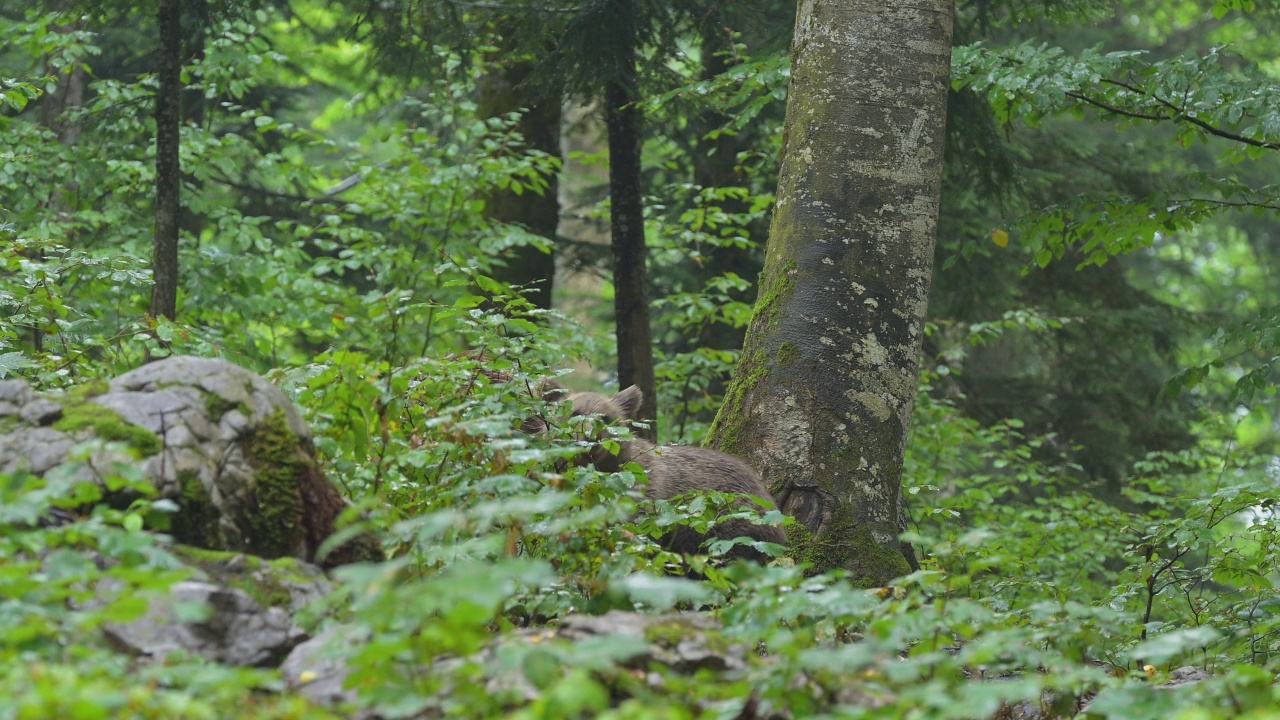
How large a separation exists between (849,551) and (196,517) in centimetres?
333

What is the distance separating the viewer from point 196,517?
3736mm

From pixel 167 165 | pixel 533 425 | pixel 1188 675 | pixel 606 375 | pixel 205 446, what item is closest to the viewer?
pixel 205 446

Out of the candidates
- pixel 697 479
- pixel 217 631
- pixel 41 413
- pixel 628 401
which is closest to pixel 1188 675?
pixel 697 479

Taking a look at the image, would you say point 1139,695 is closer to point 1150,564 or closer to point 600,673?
point 600,673

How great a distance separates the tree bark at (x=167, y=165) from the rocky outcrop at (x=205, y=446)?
14.0 ft

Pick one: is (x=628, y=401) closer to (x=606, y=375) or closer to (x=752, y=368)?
(x=752, y=368)

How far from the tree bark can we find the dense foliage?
0.77 feet

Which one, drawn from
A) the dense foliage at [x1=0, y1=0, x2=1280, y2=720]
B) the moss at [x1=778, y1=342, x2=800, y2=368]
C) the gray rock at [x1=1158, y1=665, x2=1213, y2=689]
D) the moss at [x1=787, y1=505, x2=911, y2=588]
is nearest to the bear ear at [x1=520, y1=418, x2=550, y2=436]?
the dense foliage at [x1=0, y1=0, x2=1280, y2=720]

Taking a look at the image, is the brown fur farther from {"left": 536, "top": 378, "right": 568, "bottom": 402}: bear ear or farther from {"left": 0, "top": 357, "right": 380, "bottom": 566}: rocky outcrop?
{"left": 0, "top": 357, "right": 380, "bottom": 566}: rocky outcrop

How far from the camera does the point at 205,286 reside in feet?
35.1

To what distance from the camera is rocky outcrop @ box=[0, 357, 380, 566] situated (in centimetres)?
365

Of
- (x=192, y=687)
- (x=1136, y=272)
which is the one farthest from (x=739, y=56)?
(x=1136, y=272)

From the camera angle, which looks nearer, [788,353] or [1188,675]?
[1188,675]

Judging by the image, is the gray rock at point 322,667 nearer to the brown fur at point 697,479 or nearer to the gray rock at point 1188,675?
the brown fur at point 697,479
